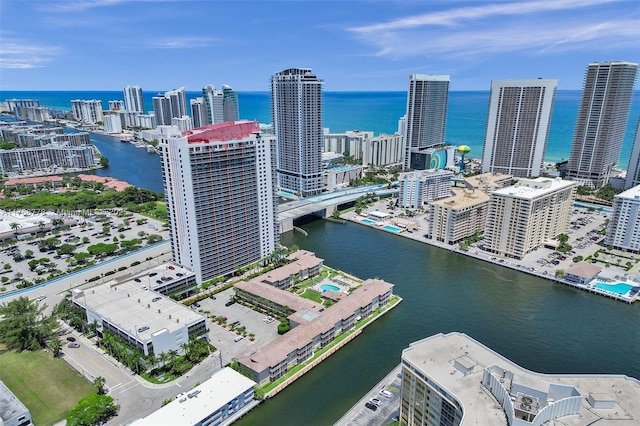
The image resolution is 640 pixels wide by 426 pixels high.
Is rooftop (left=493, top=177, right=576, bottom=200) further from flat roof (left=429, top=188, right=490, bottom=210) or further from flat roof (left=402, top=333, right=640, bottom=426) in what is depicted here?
flat roof (left=402, top=333, right=640, bottom=426)

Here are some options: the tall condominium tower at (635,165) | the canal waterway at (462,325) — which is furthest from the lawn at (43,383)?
the tall condominium tower at (635,165)

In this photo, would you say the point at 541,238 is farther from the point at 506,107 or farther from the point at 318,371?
the point at 506,107

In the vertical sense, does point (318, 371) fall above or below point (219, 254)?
below

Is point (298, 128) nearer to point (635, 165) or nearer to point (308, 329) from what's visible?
point (308, 329)

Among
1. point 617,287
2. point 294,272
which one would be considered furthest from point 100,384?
point 617,287

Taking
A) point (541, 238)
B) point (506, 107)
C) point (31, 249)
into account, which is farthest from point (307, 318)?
point (506, 107)

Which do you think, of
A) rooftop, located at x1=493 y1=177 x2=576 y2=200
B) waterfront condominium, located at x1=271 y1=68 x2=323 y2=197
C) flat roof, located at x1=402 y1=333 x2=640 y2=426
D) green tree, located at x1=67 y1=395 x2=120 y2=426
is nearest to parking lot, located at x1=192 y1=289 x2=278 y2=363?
green tree, located at x1=67 y1=395 x2=120 y2=426
